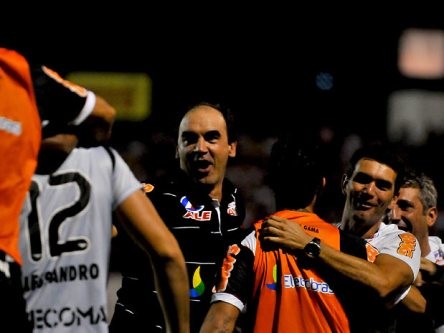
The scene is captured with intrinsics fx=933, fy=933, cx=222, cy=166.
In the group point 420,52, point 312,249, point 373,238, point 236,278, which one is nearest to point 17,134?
point 236,278

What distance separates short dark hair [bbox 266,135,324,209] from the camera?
12.7ft

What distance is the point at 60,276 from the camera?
10.2 ft

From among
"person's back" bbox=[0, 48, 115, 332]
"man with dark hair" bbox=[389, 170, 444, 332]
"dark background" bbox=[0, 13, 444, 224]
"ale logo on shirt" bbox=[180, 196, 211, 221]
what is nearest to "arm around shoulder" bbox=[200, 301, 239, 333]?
"ale logo on shirt" bbox=[180, 196, 211, 221]

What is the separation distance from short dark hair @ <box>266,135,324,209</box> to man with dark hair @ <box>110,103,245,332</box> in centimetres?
57

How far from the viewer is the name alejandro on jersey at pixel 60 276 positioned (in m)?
3.08

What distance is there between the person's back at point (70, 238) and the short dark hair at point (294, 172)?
915mm

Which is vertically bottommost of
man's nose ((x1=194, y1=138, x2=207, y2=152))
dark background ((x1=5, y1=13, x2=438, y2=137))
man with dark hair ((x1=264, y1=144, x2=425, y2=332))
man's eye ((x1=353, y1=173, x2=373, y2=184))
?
dark background ((x1=5, y1=13, x2=438, y2=137))

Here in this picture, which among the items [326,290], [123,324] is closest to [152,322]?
[123,324]

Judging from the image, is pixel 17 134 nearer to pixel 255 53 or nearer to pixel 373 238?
pixel 373 238

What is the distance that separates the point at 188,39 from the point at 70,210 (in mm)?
13975

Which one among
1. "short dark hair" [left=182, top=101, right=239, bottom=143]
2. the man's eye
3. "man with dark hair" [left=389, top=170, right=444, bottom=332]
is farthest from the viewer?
"man with dark hair" [left=389, top=170, right=444, bottom=332]

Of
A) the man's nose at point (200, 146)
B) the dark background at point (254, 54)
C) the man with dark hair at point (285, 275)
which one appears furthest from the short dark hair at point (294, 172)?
the dark background at point (254, 54)

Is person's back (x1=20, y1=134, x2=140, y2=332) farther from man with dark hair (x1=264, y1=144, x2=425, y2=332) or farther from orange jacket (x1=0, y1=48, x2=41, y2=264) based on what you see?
man with dark hair (x1=264, y1=144, x2=425, y2=332)

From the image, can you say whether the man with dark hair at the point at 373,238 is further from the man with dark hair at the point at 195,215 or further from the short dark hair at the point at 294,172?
the man with dark hair at the point at 195,215
